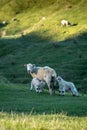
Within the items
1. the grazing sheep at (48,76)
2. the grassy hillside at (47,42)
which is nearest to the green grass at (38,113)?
the grazing sheep at (48,76)

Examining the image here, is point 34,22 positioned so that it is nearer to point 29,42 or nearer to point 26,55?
point 29,42

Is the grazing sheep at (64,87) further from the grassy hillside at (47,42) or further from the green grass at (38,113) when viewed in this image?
the grassy hillside at (47,42)

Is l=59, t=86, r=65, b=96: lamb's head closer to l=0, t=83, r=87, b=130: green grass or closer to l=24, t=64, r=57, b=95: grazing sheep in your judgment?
l=24, t=64, r=57, b=95: grazing sheep

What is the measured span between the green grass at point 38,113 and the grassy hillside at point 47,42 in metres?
15.0

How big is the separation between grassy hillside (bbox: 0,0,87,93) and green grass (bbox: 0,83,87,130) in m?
15.0

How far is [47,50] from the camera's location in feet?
178

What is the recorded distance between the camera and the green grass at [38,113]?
452 inches

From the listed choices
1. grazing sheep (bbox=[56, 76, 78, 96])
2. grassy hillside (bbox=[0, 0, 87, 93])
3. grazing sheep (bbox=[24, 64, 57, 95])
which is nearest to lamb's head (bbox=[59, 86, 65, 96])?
grazing sheep (bbox=[56, 76, 78, 96])

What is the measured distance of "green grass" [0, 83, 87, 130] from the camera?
11.5m

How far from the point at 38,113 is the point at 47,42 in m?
44.6

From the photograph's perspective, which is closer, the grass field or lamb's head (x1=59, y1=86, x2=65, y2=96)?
the grass field

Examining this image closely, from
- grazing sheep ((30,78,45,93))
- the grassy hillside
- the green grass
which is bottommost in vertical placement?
the grassy hillside

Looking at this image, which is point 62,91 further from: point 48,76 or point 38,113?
point 38,113

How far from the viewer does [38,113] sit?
16047 millimetres
